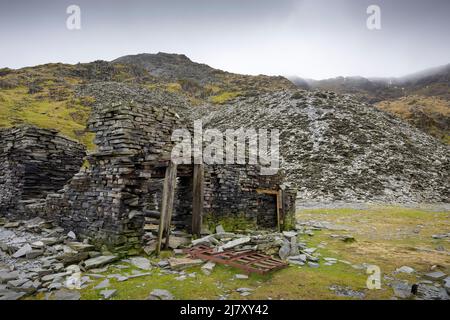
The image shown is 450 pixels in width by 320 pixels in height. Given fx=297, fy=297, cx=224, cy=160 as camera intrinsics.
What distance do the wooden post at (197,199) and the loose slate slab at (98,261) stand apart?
296 cm

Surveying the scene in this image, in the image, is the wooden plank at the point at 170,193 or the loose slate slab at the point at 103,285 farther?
the wooden plank at the point at 170,193

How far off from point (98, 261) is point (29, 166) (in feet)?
23.2

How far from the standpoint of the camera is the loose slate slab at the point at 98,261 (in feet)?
23.2

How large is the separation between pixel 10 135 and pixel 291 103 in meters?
37.7

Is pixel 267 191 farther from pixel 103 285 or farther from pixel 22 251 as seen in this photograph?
pixel 22 251

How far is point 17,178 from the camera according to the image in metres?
12.2

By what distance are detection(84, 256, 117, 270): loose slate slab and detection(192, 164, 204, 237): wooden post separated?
9.71ft

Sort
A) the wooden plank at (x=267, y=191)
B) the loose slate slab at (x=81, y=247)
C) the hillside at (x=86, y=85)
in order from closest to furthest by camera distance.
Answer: the loose slate slab at (x=81, y=247) → the wooden plank at (x=267, y=191) → the hillside at (x=86, y=85)

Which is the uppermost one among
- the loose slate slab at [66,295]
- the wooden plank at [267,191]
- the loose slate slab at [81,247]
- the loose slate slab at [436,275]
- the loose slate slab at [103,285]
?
the wooden plank at [267,191]

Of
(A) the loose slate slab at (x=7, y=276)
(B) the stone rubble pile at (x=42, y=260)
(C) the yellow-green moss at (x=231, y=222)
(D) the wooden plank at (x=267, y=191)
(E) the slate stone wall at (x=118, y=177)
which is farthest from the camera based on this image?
(D) the wooden plank at (x=267, y=191)

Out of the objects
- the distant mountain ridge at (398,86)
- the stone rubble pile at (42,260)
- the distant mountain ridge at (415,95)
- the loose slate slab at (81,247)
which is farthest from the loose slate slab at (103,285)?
the distant mountain ridge at (398,86)

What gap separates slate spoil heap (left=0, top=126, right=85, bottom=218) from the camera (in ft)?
39.2

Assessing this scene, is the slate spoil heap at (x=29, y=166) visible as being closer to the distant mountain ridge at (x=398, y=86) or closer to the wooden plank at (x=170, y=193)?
the wooden plank at (x=170, y=193)

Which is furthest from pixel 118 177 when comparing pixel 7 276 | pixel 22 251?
pixel 7 276
